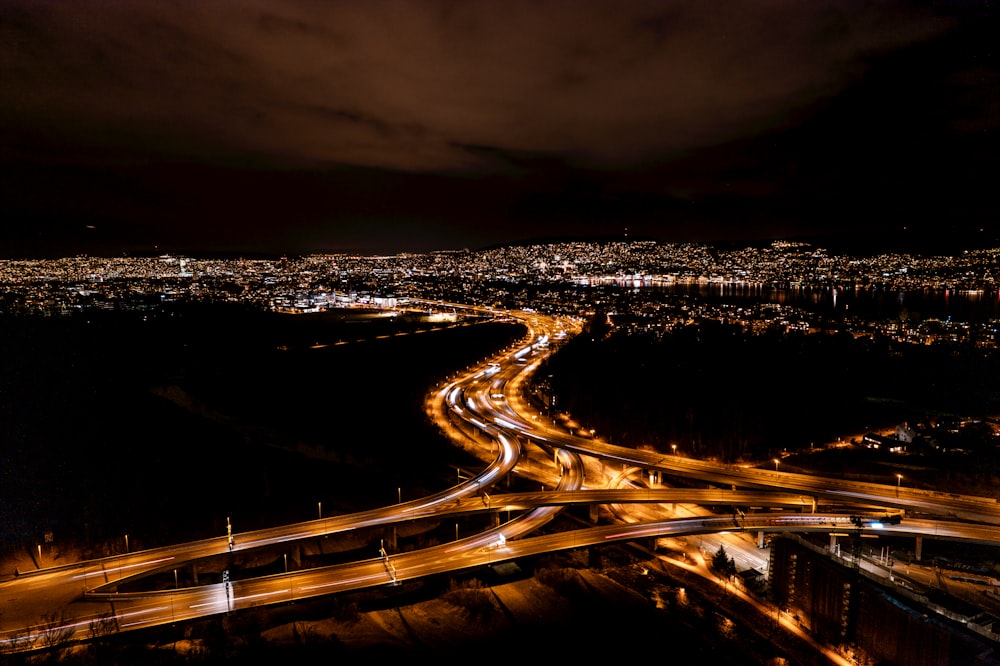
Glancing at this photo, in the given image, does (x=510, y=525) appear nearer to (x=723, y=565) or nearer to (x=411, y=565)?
(x=411, y=565)

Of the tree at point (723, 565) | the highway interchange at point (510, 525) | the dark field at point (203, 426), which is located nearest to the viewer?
the highway interchange at point (510, 525)

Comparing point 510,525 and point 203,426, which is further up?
point 510,525

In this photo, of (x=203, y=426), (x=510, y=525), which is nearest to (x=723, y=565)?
(x=510, y=525)

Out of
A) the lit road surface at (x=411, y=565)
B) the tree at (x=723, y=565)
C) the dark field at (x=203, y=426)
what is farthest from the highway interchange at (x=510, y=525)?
the dark field at (x=203, y=426)

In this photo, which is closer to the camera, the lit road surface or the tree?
the lit road surface

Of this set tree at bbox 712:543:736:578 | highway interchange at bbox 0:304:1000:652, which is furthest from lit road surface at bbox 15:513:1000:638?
tree at bbox 712:543:736:578

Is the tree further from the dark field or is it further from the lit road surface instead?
the dark field

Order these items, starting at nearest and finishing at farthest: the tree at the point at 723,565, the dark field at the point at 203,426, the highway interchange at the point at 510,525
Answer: the highway interchange at the point at 510,525
the tree at the point at 723,565
the dark field at the point at 203,426

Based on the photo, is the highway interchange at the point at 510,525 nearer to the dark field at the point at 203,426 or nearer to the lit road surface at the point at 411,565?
the lit road surface at the point at 411,565

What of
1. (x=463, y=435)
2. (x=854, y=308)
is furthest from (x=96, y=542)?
(x=854, y=308)

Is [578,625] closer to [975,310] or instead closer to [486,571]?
[486,571]
